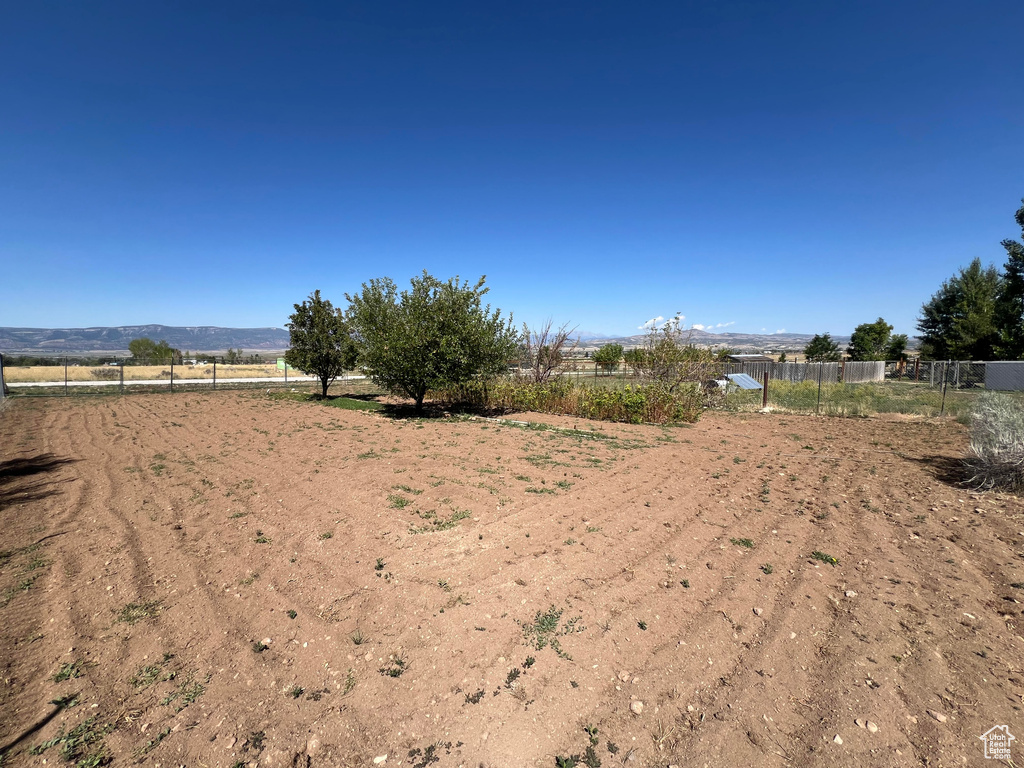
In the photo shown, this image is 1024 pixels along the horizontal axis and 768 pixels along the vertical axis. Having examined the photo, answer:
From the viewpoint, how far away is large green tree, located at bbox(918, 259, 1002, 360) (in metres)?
31.2

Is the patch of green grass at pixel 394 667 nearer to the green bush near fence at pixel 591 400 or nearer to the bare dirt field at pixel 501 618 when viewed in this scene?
the bare dirt field at pixel 501 618

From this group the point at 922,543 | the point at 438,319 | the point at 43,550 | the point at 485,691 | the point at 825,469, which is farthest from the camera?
the point at 438,319

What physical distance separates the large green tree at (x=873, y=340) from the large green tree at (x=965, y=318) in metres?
2.73

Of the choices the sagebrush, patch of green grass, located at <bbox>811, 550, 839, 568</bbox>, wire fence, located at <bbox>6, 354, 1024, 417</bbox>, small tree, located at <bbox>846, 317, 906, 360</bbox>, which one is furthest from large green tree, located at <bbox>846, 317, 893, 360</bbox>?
patch of green grass, located at <bbox>811, 550, 839, 568</bbox>

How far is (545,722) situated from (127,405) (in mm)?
18624

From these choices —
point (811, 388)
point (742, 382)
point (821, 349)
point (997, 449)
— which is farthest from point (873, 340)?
point (997, 449)

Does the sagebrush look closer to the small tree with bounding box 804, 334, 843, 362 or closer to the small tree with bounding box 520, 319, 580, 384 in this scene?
the small tree with bounding box 520, 319, 580, 384

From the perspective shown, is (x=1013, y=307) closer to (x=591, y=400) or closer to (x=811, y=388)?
(x=811, y=388)

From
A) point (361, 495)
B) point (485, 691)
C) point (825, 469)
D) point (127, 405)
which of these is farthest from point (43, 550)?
point (127, 405)

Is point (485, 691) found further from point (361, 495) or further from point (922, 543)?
point (922, 543)

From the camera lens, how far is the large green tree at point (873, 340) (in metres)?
43.6

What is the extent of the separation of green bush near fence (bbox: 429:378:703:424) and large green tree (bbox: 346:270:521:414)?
4.63ft

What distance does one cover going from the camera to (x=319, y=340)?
56.0 feet

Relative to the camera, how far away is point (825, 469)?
7887 millimetres
